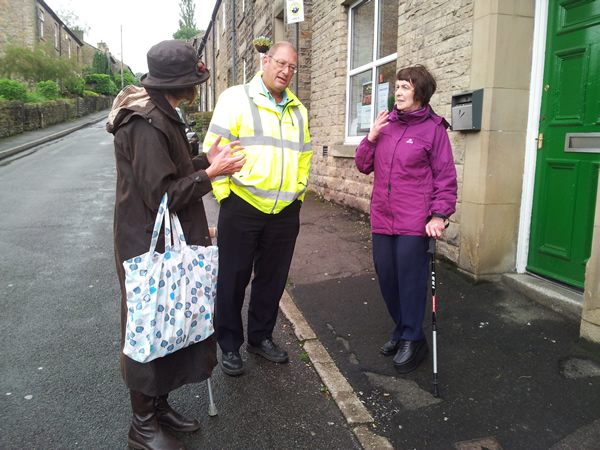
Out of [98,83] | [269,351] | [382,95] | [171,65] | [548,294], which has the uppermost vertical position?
[98,83]

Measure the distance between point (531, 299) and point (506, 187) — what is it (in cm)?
107

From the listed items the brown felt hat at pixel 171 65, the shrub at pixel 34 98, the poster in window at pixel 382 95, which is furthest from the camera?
the shrub at pixel 34 98

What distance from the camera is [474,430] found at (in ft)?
8.74

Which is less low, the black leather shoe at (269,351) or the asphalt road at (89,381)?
the black leather shoe at (269,351)

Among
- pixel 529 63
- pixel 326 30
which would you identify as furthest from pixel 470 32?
pixel 326 30

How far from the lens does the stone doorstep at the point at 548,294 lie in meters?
3.89

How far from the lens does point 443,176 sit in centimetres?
313

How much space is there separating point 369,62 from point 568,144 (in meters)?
4.43

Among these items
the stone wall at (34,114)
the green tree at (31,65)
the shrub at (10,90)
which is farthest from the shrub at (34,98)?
the green tree at (31,65)

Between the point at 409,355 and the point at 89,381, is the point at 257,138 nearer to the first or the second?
the point at 409,355

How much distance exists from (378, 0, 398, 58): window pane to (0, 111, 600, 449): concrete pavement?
12.1 ft

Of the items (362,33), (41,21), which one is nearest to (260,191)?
(362,33)

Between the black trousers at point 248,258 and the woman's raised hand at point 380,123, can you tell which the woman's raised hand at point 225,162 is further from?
the woman's raised hand at point 380,123

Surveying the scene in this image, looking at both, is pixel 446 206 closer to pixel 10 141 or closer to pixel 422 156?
pixel 422 156
